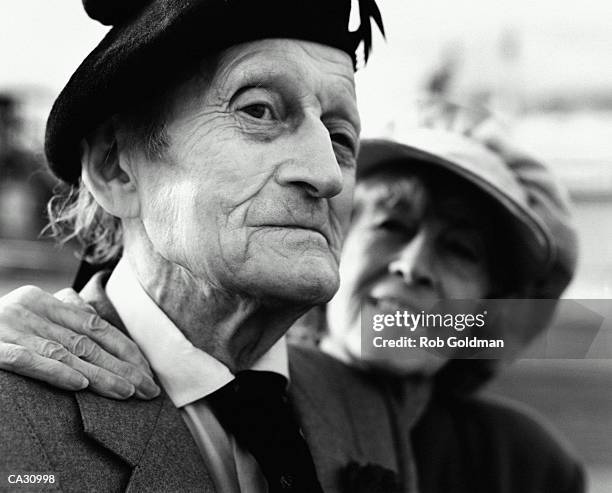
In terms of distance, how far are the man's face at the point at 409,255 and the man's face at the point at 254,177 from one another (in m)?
0.59

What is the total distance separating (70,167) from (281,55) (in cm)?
60

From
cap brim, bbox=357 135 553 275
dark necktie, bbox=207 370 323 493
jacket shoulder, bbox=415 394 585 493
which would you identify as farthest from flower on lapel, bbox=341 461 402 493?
cap brim, bbox=357 135 553 275

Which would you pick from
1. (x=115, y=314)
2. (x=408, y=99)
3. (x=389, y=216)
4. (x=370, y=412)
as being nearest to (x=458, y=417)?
(x=370, y=412)

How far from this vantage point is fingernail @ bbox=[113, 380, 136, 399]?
1.67 meters

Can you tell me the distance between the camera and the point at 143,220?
1.83 m

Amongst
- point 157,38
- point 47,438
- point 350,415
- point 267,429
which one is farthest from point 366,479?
point 157,38

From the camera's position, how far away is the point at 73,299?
1907 mm

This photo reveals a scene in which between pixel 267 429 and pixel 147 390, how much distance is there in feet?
0.88

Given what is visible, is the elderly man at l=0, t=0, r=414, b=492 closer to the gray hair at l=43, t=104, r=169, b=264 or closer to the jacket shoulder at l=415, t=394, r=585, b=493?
the gray hair at l=43, t=104, r=169, b=264

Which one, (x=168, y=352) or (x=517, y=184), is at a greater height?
(x=517, y=184)

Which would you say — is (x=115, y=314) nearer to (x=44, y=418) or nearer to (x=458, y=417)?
(x=44, y=418)

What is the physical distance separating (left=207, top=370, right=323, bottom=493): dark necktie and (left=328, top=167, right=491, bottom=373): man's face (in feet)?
1.78

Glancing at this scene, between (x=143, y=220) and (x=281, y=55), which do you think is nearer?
(x=281, y=55)

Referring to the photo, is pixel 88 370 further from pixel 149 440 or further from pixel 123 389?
pixel 149 440
